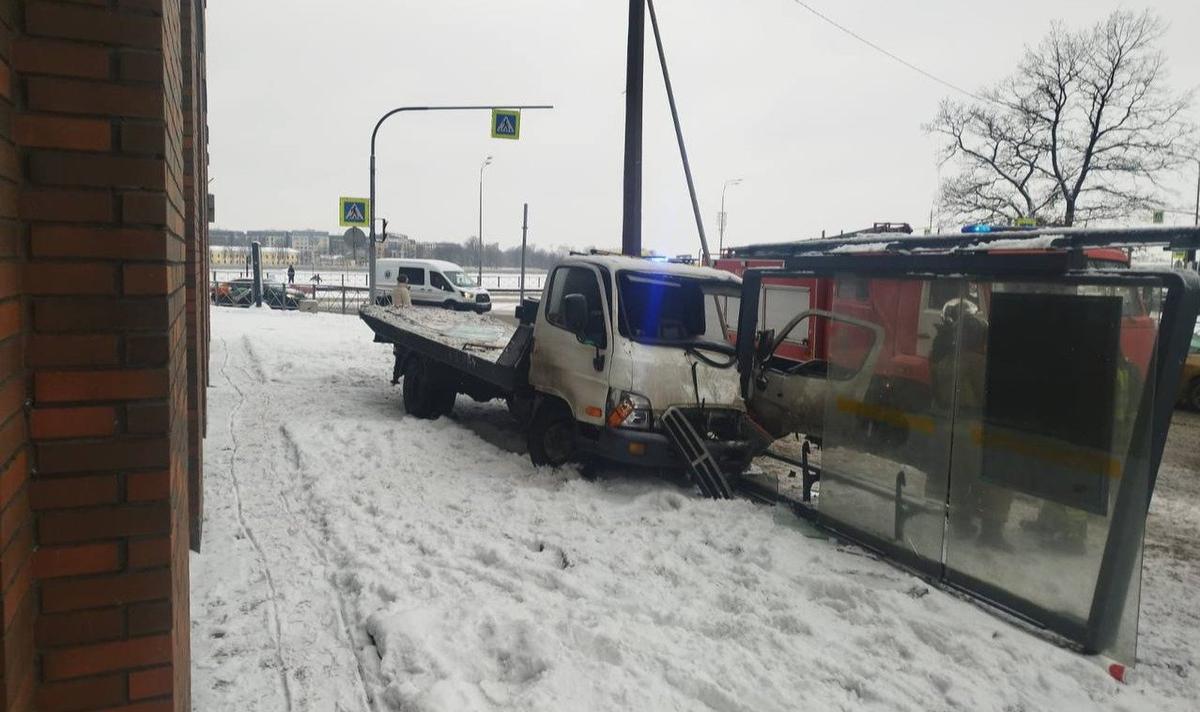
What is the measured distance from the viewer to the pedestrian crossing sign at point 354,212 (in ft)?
60.0

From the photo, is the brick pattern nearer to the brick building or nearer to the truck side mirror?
the brick building

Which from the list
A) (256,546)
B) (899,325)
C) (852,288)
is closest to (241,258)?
(256,546)

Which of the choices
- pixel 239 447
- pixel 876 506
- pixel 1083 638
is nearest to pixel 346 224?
pixel 239 447

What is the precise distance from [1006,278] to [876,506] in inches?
68.2

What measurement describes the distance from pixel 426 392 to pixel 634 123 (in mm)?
5632

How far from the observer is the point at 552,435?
7.47m

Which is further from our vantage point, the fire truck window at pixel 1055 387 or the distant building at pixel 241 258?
the distant building at pixel 241 258

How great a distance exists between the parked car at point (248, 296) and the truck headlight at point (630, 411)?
1025 inches

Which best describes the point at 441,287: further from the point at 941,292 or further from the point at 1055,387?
the point at 1055,387

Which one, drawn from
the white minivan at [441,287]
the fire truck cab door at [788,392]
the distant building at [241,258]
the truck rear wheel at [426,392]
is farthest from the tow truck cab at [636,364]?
the distant building at [241,258]

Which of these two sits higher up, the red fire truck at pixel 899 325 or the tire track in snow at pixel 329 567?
the red fire truck at pixel 899 325

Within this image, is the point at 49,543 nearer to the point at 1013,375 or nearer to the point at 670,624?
the point at 670,624

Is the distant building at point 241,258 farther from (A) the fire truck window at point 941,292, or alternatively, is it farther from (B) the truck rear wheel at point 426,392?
(A) the fire truck window at point 941,292

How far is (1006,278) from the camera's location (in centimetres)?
439
